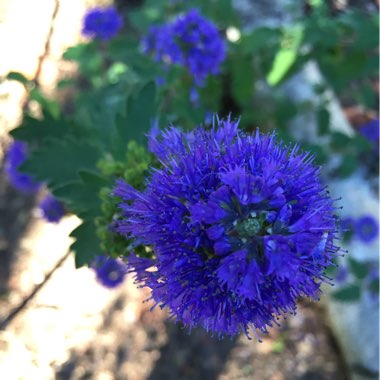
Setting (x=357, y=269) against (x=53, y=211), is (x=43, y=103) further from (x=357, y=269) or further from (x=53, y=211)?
(x=357, y=269)

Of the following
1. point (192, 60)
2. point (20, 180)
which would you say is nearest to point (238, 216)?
point (192, 60)

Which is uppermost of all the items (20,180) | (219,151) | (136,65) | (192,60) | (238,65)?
(238,65)

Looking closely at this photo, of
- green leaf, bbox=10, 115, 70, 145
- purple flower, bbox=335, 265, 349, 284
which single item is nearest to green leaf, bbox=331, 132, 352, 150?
purple flower, bbox=335, 265, 349, 284

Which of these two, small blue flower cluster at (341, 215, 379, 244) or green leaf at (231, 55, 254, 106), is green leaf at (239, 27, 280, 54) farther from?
small blue flower cluster at (341, 215, 379, 244)

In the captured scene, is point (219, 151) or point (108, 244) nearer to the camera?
point (219, 151)

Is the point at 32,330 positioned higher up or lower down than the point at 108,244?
lower down

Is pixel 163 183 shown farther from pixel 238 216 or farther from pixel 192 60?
pixel 192 60

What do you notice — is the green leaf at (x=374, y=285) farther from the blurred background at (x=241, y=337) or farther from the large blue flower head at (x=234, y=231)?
the large blue flower head at (x=234, y=231)
